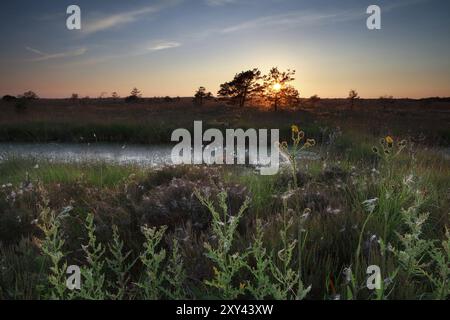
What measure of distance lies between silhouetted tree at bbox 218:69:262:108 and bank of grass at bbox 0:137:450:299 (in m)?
31.0

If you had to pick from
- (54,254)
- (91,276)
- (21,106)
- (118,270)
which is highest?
(21,106)

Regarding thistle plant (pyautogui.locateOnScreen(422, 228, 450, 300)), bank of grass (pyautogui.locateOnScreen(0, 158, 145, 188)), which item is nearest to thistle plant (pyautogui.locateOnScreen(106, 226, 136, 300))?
thistle plant (pyautogui.locateOnScreen(422, 228, 450, 300))

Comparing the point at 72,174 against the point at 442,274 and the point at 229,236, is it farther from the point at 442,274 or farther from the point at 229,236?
the point at 442,274

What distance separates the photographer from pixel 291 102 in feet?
121

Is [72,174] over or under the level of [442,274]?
under

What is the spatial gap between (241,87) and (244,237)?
34628 mm

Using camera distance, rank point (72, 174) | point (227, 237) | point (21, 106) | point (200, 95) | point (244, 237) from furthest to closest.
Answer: point (200, 95)
point (21, 106)
point (72, 174)
point (244, 237)
point (227, 237)

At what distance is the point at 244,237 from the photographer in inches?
126

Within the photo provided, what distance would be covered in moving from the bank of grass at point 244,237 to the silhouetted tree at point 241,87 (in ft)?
102

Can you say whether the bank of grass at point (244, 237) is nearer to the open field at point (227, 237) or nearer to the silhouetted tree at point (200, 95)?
the open field at point (227, 237)

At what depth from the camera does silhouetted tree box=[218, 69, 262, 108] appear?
3641 centimetres

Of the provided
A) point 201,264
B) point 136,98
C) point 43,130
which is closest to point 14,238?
point 201,264

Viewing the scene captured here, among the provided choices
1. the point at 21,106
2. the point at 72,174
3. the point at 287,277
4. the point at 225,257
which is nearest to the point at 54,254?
the point at 225,257
